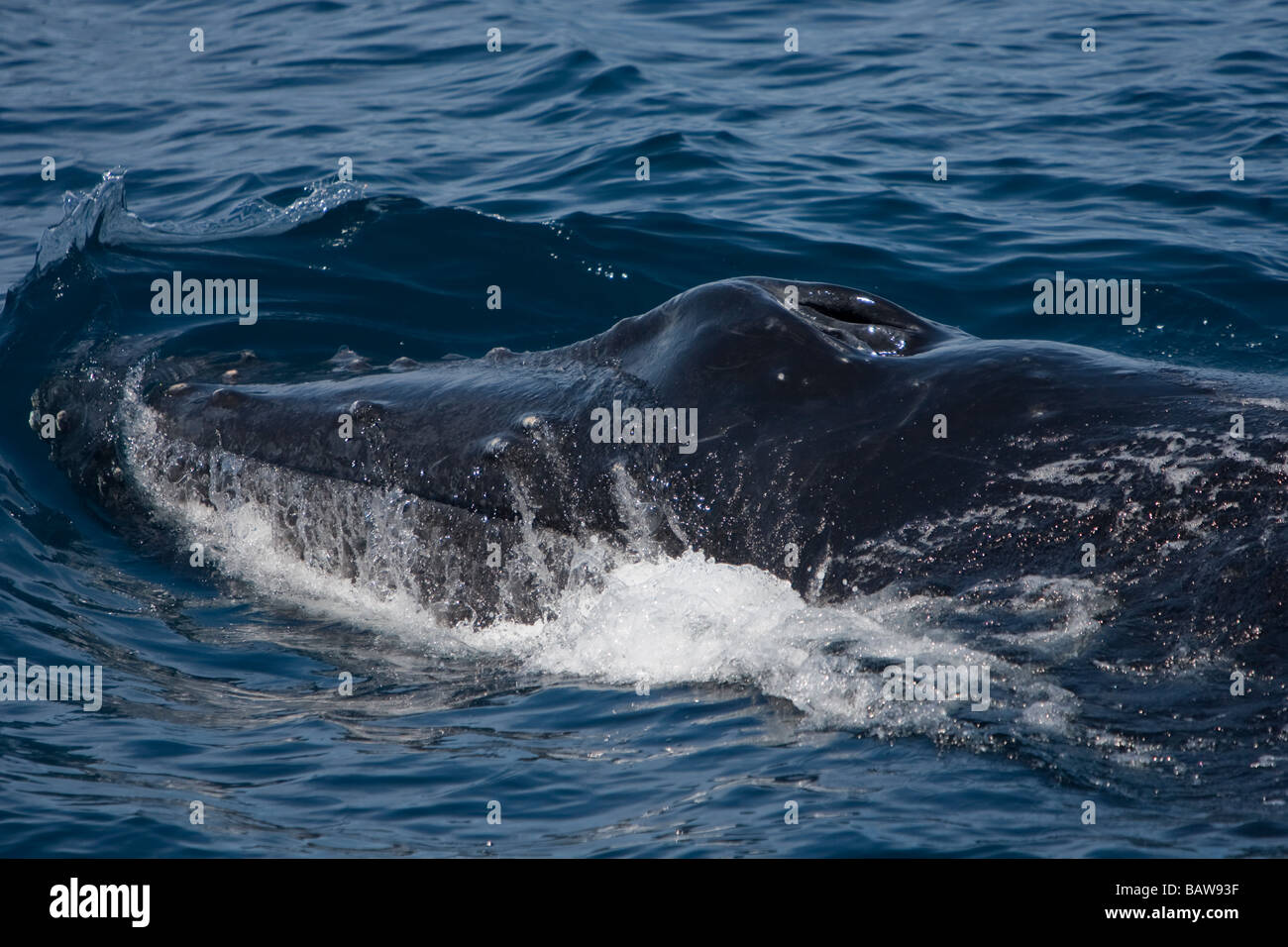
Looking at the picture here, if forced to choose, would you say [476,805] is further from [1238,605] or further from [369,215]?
[369,215]

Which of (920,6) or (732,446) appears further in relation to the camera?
(920,6)

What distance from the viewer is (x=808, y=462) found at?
6938 millimetres

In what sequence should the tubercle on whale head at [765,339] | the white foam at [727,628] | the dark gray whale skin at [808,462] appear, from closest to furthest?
the white foam at [727,628] < the dark gray whale skin at [808,462] < the tubercle on whale head at [765,339]

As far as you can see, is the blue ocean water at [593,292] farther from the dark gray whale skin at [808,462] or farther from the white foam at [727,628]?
the dark gray whale skin at [808,462]

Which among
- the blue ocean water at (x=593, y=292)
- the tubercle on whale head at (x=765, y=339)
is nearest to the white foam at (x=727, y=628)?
the blue ocean water at (x=593, y=292)

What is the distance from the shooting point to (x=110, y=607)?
8969 millimetres

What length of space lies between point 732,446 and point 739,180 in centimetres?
1116

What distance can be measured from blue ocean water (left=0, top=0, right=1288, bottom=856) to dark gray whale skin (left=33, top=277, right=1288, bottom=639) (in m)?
0.25

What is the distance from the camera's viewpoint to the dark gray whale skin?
6.32 meters

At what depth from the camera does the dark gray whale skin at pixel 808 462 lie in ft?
20.7

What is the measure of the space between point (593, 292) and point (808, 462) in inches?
307

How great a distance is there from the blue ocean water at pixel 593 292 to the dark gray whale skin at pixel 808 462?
248 mm

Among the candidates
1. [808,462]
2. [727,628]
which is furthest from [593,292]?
[727,628]

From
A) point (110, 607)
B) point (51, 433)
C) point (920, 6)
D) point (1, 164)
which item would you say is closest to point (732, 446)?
point (110, 607)
